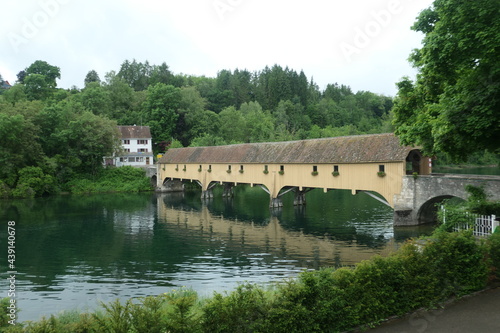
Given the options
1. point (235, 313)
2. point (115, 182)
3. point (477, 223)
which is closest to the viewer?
point (235, 313)

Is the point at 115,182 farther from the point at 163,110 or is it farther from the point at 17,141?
the point at 163,110

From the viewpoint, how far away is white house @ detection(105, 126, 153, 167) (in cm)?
6519

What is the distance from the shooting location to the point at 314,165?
2930 cm

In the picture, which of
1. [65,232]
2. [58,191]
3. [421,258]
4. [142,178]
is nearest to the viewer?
[421,258]

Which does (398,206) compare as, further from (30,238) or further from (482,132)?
(30,238)

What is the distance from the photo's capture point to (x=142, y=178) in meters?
56.8

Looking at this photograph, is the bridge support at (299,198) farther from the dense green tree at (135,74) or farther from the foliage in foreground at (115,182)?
the dense green tree at (135,74)

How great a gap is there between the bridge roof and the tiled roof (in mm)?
24768

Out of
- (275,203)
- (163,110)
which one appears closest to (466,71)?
A: (275,203)

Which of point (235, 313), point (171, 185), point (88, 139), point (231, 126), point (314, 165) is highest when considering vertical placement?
point (231, 126)

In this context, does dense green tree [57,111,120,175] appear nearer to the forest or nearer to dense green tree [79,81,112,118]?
the forest

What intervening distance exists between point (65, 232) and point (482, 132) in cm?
2500

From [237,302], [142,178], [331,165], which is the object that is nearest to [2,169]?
[142,178]

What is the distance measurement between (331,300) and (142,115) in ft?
227
